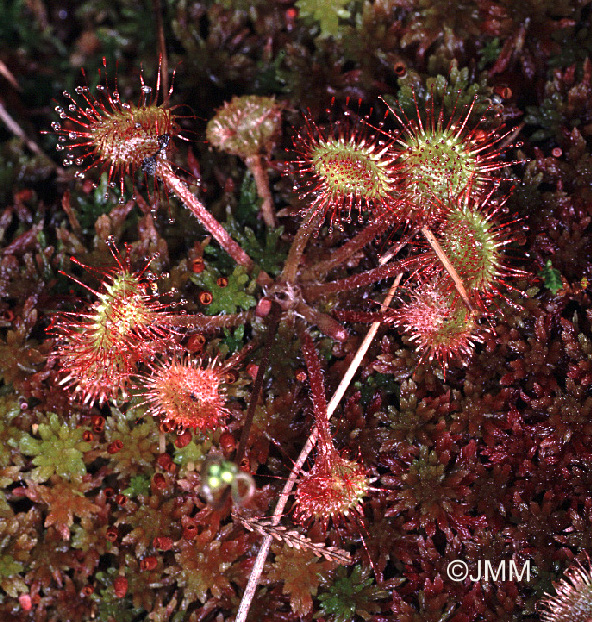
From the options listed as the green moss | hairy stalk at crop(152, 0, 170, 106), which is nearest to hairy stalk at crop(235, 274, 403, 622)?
the green moss

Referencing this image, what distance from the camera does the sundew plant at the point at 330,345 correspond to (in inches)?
69.8

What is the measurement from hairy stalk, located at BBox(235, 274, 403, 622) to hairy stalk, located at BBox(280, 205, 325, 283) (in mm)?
316

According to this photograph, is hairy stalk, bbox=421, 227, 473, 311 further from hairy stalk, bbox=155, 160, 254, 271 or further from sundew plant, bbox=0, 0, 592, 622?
hairy stalk, bbox=155, 160, 254, 271

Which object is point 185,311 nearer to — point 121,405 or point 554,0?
point 121,405

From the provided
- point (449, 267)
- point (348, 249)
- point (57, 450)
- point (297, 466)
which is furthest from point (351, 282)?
point (57, 450)

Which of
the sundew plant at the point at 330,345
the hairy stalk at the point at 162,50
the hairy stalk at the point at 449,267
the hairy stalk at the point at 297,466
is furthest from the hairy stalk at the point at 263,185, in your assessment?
the hairy stalk at the point at 449,267

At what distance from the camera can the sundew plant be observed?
1.77 m

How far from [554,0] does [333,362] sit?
149 cm

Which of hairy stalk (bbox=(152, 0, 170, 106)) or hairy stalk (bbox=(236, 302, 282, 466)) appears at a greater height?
hairy stalk (bbox=(152, 0, 170, 106))

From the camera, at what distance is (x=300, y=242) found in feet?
6.26

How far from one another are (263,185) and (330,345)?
0.63m

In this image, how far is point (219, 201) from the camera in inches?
86.4

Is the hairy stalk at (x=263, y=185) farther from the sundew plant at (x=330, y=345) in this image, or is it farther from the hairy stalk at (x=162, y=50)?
the hairy stalk at (x=162, y=50)

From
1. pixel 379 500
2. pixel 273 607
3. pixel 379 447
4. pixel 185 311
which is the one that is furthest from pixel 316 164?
pixel 273 607
